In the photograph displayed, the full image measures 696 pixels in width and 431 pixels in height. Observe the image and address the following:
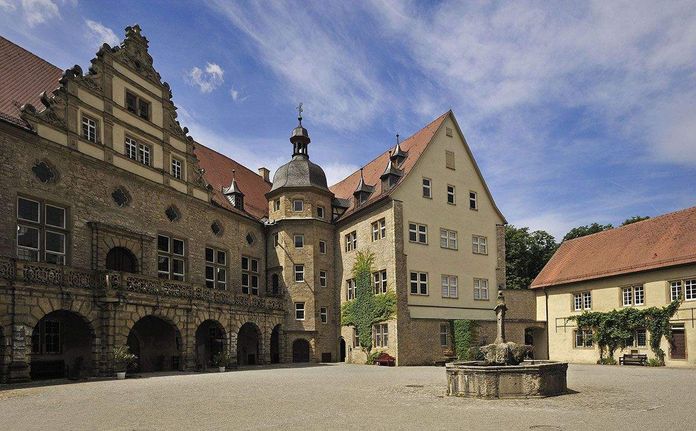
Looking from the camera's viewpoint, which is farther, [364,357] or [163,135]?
[364,357]

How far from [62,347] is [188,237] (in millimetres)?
8751

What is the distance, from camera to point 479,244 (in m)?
38.2

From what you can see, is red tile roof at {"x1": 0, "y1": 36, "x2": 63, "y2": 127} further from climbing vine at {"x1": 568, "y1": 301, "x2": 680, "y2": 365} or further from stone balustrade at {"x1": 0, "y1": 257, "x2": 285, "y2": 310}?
climbing vine at {"x1": 568, "y1": 301, "x2": 680, "y2": 365}

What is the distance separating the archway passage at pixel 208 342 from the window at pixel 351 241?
9863mm

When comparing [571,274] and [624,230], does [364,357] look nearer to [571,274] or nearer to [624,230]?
[571,274]

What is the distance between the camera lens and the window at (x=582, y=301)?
36969 millimetres

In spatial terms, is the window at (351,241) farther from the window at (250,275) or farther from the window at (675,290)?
the window at (675,290)

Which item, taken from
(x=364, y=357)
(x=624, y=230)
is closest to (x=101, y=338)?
(x=364, y=357)

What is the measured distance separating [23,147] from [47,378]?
8.91 m

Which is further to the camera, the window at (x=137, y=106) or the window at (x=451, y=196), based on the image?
the window at (x=451, y=196)

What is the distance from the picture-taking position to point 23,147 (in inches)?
878

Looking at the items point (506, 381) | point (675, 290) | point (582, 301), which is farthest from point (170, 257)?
point (675, 290)

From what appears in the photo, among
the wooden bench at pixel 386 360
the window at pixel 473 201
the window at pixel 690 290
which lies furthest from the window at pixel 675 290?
the wooden bench at pixel 386 360

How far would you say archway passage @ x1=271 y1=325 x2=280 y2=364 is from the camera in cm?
3575
